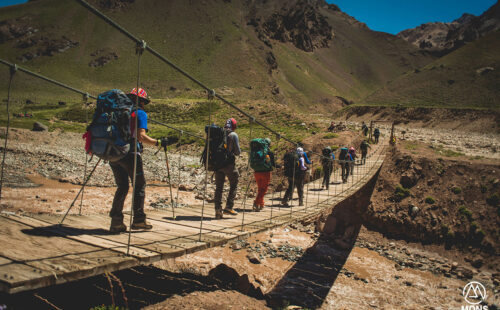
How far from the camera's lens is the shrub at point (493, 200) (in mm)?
11039

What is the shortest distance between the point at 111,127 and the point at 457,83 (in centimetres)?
6581

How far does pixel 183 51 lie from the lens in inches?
2913

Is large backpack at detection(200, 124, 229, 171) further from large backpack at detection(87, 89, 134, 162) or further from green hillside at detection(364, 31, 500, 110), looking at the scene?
green hillside at detection(364, 31, 500, 110)

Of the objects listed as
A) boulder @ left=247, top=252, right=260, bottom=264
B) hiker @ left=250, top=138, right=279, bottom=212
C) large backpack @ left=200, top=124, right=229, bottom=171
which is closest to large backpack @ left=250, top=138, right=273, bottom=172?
hiker @ left=250, top=138, right=279, bottom=212

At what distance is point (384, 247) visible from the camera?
1101 cm

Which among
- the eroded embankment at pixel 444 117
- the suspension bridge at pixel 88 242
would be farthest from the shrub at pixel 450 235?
the eroded embankment at pixel 444 117

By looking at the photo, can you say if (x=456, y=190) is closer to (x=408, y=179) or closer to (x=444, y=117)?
(x=408, y=179)

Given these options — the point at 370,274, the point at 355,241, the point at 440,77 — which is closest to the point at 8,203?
the point at 370,274

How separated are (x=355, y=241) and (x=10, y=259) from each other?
37.6ft

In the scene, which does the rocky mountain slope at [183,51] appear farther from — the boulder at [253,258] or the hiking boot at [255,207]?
the hiking boot at [255,207]

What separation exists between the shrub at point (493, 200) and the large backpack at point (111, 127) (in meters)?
13.3

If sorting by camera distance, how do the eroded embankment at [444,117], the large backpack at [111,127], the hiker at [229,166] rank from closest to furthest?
the large backpack at [111,127] < the hiker at [229,166] < the eroded embankment at [444,117]

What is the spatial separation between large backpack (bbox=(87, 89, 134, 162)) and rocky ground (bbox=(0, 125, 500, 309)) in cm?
245

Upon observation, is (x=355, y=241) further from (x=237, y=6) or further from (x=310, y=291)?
(x=237, y=6)
